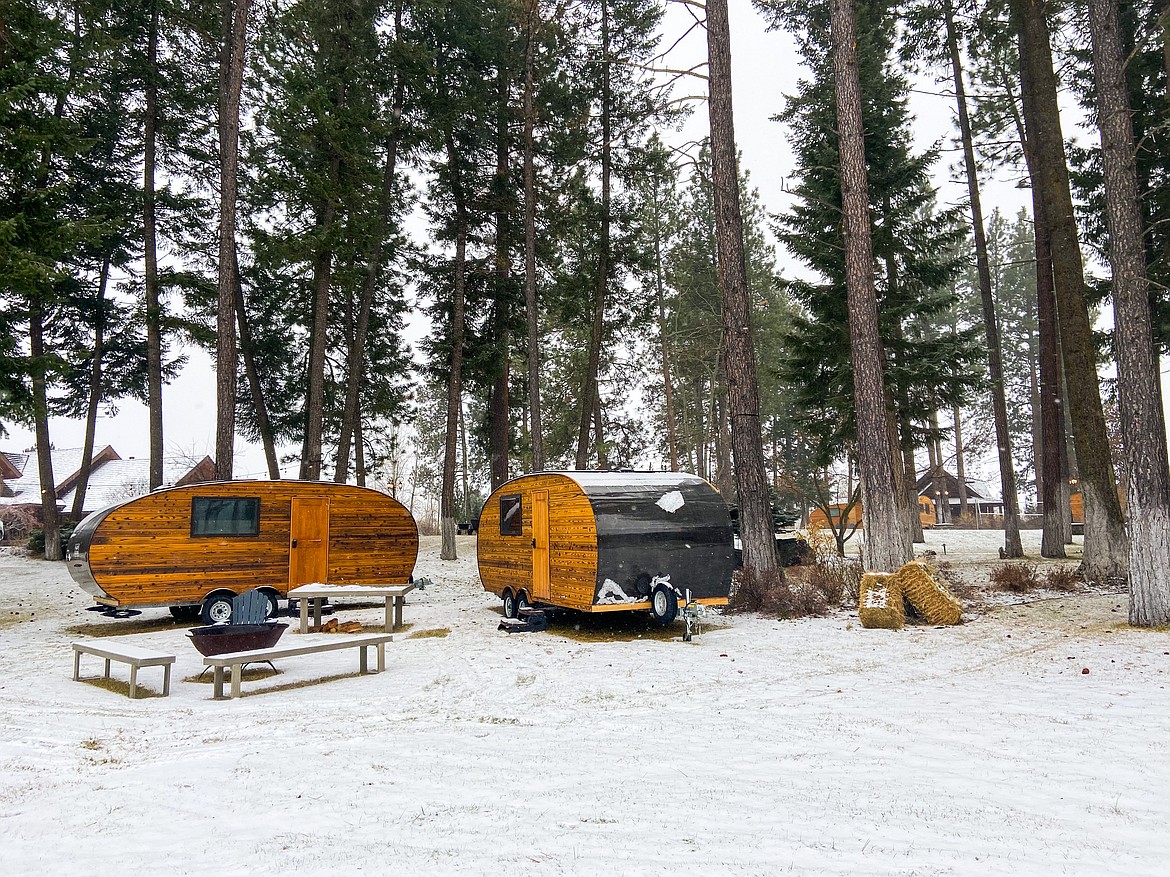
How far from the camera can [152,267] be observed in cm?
1956

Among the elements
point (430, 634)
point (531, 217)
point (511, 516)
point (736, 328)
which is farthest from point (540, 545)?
point (531, 217)

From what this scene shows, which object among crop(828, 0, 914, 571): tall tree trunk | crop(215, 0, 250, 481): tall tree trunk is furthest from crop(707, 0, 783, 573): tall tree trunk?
crop(215, 0, 250, 481): tall tree trunk

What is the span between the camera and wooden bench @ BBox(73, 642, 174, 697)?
22.0 ft

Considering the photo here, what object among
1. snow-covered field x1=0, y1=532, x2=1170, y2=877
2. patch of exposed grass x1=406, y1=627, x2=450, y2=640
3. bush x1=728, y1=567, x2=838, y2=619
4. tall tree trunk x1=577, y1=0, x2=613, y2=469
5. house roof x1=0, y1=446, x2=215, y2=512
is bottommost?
patch of exposed grass x1=406, y1=627, x2=450, y2=640

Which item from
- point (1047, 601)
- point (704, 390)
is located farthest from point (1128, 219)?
point (704, 390)

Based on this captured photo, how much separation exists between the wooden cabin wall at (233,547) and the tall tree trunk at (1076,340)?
1227 cm

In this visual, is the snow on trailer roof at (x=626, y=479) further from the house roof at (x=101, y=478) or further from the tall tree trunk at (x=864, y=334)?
the house roof at (x=101, y=478)

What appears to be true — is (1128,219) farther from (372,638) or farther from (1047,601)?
(372,638)

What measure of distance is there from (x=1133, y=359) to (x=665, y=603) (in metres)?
6.66

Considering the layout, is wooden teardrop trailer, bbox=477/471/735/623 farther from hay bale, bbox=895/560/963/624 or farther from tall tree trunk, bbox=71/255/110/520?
tall tree trunk, bbox=71/255/110/520

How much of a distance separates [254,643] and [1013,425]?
5012cm

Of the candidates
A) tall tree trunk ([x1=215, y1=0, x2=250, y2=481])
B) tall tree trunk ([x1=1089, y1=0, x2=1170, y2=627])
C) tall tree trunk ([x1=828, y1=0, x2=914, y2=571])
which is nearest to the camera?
tall tree trunk ([x1=1089, y1=0, x2=1170, y2=627])

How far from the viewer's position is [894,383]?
16453 millimetres

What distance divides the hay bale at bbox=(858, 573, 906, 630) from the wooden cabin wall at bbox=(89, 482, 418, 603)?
333 inches
